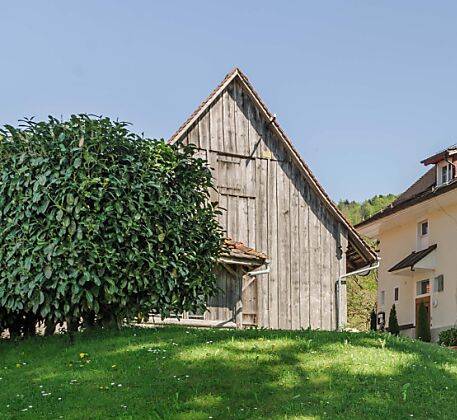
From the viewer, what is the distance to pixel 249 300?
74.5ft

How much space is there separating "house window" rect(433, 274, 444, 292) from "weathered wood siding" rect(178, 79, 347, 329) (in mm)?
9909

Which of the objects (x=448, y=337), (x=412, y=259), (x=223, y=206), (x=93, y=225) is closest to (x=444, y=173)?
(x=412, y=259)

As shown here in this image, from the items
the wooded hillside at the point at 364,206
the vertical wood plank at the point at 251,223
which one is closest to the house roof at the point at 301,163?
the vertical wood plank at the point at 251,223

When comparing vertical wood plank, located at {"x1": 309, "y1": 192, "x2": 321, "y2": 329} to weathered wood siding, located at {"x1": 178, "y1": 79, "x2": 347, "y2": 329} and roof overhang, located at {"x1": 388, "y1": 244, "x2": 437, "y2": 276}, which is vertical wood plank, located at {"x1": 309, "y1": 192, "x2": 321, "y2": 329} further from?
roof overhang, located at {"x1": 388, "y1": 244, "x2": 437, "y2": 276}

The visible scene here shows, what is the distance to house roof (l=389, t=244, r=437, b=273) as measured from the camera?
33.6 metres

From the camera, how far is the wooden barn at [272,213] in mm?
23125

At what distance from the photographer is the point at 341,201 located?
59.2 meters

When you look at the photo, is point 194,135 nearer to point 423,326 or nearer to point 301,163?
point 301,163

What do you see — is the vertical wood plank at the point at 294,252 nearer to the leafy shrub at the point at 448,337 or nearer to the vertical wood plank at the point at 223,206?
the vertical wood plank at the point at 223,206

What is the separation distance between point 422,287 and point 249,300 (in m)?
14.4

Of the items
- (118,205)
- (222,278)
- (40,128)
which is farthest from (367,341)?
(222,278)

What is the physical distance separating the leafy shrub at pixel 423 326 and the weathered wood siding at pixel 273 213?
929 cm

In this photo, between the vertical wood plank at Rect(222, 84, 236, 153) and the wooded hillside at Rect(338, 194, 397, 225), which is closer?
the vertical wood plank at Rect(222, 84, 236, 153)

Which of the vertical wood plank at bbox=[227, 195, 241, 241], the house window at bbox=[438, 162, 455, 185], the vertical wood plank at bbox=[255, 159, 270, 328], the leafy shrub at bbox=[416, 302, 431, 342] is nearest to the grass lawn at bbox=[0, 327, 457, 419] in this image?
the vertical wood plank at bbox=[255, 159, 270, 328]
